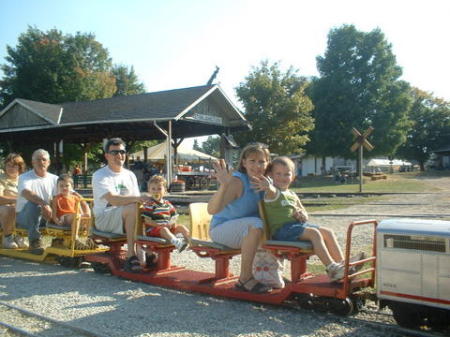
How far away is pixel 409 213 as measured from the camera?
526 inches

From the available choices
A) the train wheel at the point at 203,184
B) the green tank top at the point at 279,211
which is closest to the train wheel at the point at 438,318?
the green tank top at the point at 279,211

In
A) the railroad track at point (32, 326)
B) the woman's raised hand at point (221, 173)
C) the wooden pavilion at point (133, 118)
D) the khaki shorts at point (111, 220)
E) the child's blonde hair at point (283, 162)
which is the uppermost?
the wooden pavilion at point (133, 118)

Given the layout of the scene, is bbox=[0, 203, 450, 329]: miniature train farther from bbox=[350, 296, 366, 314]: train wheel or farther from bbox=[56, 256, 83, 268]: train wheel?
bbox=[56, 256, 83, 268]: train wheel

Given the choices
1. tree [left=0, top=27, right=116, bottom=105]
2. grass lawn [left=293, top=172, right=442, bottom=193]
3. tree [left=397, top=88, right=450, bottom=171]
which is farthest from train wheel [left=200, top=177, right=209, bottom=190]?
tree [left=397, top=88, right=450, bottom=171]

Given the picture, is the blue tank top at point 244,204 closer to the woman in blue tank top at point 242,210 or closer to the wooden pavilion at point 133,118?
the woman in blue tank top at point 242,210

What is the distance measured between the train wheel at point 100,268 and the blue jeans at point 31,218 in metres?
1.47

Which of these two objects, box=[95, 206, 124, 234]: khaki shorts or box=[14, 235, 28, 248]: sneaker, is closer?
box=[95, 206, 124, 234]: khaki shorts

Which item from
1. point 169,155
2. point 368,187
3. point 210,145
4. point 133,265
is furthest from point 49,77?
point 210,145

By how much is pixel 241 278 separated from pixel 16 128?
24.6m

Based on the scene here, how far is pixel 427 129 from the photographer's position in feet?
211

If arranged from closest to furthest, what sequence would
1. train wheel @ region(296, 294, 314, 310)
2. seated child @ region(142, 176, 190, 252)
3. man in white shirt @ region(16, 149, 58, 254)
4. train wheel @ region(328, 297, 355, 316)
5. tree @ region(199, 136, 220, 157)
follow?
train wheel @ region(328, 297, 355, 316) → train wheel @ region(296, 294, 314, 310) → seated child @ region(142, 176, 190, 252) → man in white shirt @ region(16, 149, 58, 254) → tree @ region(199, 136, 220, 157)

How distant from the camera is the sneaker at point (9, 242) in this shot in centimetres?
756

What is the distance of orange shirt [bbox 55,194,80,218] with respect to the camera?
23.0 ft

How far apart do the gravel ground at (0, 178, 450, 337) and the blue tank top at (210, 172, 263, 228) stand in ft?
2.90
